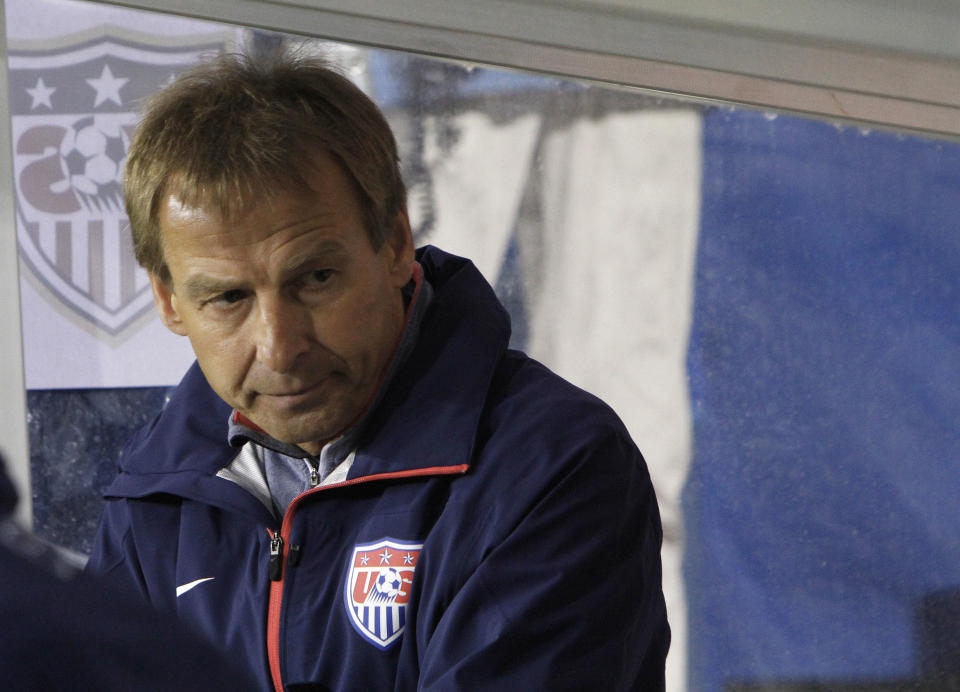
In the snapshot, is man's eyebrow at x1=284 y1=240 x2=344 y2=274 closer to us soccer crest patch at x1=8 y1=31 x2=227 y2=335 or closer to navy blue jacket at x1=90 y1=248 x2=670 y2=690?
navy blue jacket at x1=90 y1=248 x2=670 y2=690

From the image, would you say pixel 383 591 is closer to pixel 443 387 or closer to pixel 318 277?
pixel 443 387

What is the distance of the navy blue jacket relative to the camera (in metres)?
1.24

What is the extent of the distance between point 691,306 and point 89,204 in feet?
3.43

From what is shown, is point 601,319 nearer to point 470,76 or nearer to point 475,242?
point 475,242

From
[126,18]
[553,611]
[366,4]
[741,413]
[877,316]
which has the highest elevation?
[126,18]

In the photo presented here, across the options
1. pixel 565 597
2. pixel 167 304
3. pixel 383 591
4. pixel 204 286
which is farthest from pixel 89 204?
pixel 565 597

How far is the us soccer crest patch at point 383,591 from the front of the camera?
132cm

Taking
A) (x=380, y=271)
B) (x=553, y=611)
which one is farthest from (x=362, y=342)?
(x=553, y=611)

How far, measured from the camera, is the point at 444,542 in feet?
4.28

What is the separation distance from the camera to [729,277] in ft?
6.73

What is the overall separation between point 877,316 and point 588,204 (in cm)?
51

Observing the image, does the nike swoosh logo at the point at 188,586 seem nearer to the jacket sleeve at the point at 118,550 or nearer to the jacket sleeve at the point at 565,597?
the jacket sleeve at the point at 118,550

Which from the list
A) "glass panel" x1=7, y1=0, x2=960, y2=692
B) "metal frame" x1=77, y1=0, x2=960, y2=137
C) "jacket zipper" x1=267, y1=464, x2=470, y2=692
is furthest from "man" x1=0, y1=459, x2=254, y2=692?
"glass panel" x1=7, y1=0, x2=960, y2=692

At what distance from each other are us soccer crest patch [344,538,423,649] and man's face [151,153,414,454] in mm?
175
